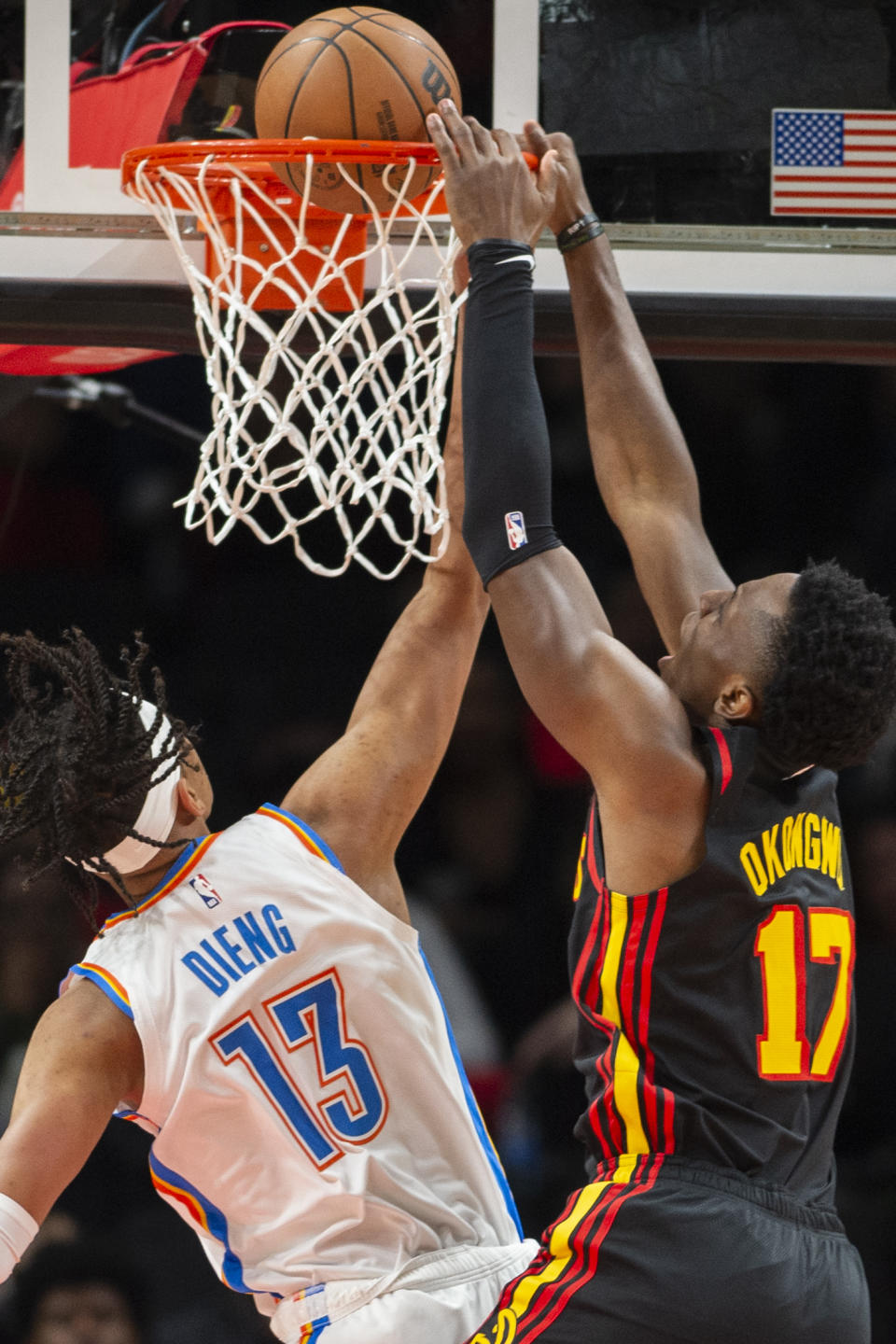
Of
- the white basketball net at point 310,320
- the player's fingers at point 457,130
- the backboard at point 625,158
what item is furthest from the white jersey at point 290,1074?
the backboard at point 625,158

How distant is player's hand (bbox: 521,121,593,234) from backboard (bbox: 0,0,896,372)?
18.2 inches

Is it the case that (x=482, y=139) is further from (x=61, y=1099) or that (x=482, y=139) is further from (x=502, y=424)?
(x=61, y=1099)

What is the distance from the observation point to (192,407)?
5.41 m

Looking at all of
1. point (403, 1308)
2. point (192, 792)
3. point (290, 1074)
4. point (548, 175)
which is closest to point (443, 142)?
point (548, 175)

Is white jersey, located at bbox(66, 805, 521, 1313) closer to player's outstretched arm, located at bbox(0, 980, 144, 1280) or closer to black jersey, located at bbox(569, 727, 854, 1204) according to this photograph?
player's outstretched arm, located at bbox(0, 980, 144, 1280)

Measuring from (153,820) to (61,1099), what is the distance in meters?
0.47

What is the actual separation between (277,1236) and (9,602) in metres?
3.58

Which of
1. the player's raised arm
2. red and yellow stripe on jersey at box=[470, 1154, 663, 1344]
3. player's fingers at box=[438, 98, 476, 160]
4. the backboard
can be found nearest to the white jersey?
red and yellow stripe on jersey at box=[470, 1154, 663, 1344]

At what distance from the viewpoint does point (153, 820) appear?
2.26 meters

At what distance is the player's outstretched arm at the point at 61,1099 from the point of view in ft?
6.28

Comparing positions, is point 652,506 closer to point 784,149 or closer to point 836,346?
point 836,346

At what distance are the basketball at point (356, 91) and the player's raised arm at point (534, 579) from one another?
36 centimetres

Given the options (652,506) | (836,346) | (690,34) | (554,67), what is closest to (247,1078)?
(652,506)

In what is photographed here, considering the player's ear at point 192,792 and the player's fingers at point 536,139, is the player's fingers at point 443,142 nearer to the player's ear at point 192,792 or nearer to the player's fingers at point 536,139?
the player's fingers at point 536,139
